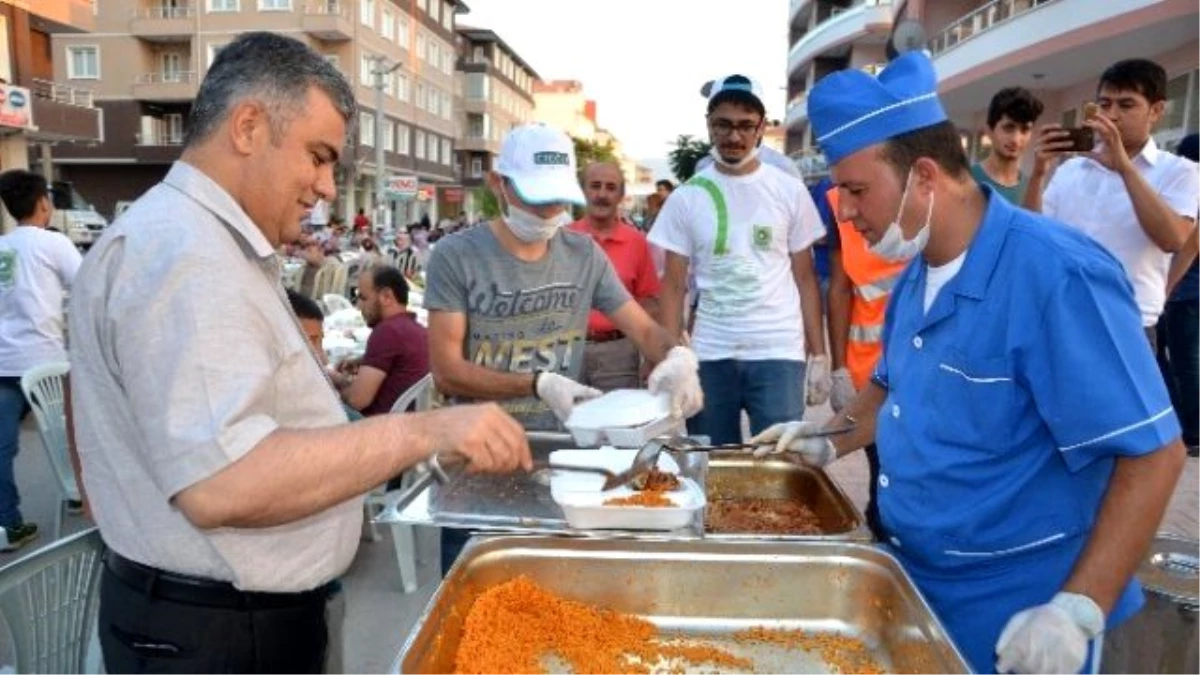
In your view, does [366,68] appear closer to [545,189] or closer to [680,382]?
[545,189]

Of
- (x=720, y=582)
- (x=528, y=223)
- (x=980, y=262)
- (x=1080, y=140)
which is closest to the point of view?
(x=980, y=262)

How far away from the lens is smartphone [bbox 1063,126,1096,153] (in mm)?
3084

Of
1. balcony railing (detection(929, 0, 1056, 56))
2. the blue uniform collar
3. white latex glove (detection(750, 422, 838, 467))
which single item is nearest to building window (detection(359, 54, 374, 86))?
balcony railing (detection(929, 0, 1056, 56))

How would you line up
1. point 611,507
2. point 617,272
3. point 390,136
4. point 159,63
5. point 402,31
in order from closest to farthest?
1. point 611,507
2. point 617,272
3. point 159,63
4. point 390,136
5. point 402,31

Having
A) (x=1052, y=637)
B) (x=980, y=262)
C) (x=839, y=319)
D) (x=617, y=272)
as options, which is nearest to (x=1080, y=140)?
(x=839, y=319)

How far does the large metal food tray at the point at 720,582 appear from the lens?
1468mm

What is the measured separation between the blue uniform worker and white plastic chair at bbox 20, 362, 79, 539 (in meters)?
3.42

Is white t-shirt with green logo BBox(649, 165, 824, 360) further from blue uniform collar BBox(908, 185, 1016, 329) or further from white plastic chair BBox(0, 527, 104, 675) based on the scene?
white plastic chair BBox(0, 527, 104, 675)

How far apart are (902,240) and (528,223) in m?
1.16

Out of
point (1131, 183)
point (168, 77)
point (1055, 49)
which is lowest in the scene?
point (1131, 183)

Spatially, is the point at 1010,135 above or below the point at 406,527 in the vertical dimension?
above

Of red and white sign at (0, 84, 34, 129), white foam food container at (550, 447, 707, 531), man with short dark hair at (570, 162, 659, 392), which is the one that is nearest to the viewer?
white foam food container at (550, 447, 707, 531)

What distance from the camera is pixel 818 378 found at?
11.2 ft

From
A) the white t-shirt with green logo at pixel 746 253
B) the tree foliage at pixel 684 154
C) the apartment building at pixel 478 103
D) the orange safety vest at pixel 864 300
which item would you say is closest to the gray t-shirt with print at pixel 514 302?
the white t-shirt with green logo at pixel 746 253
